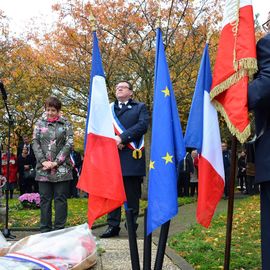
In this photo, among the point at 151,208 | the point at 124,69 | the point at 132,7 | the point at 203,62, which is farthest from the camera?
the point at 124,69

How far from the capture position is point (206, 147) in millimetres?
3523

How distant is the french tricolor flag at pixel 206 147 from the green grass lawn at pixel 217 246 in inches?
52.1

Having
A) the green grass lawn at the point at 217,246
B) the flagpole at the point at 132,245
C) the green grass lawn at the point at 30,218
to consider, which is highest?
the flagpole at the point at 132,245

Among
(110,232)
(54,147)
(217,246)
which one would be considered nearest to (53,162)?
(54,147)

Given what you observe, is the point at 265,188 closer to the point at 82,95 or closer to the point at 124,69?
the point at 124,69

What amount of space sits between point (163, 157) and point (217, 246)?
281 centimetres

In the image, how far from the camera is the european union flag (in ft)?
11.1

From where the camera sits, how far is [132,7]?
1427cm

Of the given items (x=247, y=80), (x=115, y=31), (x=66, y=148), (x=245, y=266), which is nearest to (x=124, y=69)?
(x=115, y=31)

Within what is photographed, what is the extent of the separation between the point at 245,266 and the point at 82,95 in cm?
1236

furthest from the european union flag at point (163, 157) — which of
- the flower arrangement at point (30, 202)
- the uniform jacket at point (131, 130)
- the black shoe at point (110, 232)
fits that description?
the flower arrangement at point (30, 202)

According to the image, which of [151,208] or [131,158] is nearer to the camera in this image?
[151,208]

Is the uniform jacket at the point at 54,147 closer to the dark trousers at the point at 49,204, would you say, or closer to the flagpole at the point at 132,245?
the dark trousers at the point at 49,204

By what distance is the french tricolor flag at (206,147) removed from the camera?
11.5 ft
